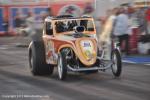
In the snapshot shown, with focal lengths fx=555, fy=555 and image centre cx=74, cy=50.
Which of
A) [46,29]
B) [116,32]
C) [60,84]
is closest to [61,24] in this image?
[46,29]

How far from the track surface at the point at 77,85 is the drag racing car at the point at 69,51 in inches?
11.6

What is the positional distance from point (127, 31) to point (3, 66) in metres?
4.68

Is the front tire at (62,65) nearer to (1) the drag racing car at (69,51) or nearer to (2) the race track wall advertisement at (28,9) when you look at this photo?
(1) the drag racing car at (69,51)

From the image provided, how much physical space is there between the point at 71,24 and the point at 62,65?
1.77 m

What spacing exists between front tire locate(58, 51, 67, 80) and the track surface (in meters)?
0.17

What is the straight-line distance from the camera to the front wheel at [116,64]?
1366 cm

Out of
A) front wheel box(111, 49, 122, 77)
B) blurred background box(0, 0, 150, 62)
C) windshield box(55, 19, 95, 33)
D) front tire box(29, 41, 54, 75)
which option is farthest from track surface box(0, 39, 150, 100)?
blurred background box(0, 0, 150, 62)

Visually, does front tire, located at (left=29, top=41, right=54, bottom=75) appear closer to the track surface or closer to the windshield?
the track surface

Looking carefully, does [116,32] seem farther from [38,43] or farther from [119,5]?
[38,43]

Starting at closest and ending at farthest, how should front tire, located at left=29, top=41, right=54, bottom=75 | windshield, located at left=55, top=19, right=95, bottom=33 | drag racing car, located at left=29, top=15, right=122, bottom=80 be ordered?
drag racing car, located at left=29, top=15, right=122, bottom=80 → windshield, located at left=55, top=19, right=95, bottom=33 → front tire, located at left=29, top=41, right=54, bottom=75

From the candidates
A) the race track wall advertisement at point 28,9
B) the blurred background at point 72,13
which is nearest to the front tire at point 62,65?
the blurred background at point 72,13

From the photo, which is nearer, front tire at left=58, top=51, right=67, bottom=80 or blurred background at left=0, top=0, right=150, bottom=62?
front tire at left=58, top=51, right=67, bottom=80

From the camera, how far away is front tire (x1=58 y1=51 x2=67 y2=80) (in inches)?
520

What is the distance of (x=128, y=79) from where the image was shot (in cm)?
Answer: 1345
